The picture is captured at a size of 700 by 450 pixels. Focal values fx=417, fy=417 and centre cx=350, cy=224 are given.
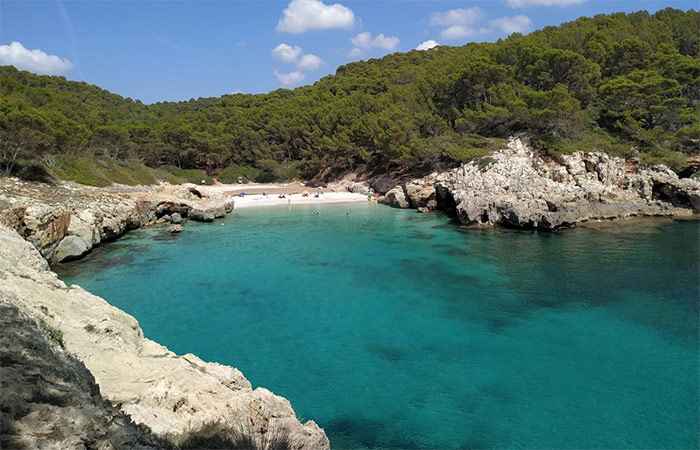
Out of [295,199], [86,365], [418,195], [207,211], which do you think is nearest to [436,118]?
[418,195]

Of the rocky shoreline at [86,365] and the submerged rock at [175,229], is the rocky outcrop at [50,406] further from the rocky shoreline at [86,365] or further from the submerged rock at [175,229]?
the submerged rock at [175,229]

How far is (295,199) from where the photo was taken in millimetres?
42750

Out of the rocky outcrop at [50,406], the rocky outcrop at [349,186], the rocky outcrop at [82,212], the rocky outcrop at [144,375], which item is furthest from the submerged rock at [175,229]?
the rocky outcrop at [50,406]

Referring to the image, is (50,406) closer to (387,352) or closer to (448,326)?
(387,352)

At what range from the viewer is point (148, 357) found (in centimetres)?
636

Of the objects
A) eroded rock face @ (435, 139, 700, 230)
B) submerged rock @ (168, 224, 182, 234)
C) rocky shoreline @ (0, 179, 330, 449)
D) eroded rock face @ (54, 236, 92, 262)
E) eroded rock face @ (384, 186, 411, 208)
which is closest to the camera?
rocky shoreline @ (0, 179, 330, 449)

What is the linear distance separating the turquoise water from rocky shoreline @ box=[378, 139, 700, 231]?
132 inches

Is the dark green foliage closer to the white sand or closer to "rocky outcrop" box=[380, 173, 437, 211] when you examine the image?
"rocky outcrop" box=[380, 173, 437, 211]

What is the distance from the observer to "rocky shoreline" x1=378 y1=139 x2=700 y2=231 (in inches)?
1070

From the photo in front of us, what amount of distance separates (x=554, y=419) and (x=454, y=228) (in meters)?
19.4

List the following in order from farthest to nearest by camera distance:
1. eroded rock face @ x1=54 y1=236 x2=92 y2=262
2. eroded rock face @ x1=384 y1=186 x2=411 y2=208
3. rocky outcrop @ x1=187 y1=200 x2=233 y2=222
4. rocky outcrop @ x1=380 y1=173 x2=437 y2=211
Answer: eroded rock face @ x1=384 y1=186 x2=411 y2=208 → rocky outcrop @ x1=380 y1=173 x2=437 y2=211 → rocky outcrop @ x1=187 y1=200 x2=233 y2=222 → eroded rock face @ x1=54 y1=236 x2=92 y2=262

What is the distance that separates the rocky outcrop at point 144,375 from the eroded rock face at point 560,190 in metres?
23.8

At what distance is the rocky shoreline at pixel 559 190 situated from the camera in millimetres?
27188

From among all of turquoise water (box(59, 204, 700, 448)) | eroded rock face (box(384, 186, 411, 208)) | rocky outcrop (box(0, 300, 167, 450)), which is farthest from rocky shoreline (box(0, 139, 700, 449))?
eroded rock face (box(384, 186, 411, 208))
